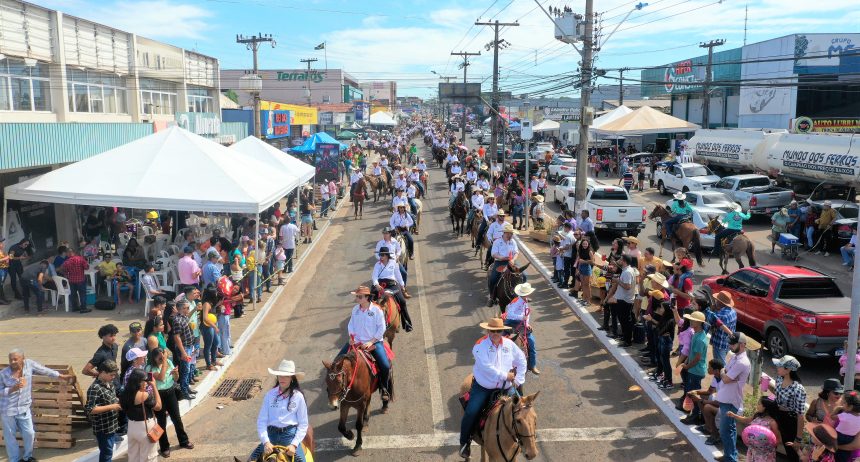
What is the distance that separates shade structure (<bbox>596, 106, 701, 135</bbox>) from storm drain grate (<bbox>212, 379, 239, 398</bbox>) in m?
33.7

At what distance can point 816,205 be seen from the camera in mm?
22016

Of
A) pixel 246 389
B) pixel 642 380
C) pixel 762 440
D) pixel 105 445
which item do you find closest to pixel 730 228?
pixel 642 380

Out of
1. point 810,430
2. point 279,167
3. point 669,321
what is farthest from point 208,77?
point 810,430

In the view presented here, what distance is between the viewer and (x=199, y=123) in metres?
30.6

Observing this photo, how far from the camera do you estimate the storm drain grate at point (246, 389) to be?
1062cm

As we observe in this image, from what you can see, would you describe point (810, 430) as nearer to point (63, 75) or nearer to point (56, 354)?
point (56, 354)

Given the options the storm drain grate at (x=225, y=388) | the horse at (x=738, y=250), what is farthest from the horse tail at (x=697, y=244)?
the storm drain grate at (x=225, y=388)

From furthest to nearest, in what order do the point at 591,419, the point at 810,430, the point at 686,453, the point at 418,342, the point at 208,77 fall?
the point at 208,77, the point at 418,342, the point at 591,419, the point at 686,453, the point at 810,430

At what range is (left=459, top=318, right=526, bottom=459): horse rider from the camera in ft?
25.6

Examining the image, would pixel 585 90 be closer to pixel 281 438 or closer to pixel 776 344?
pixel 776 344

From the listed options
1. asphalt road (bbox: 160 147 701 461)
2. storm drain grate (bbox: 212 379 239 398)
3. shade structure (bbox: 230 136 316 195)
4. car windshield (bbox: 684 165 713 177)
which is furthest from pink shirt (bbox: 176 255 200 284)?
car windshield (bbox: 684 165 713 177)

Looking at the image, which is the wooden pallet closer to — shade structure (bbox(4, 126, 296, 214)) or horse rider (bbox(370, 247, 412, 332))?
horse rider (bbox(370, 247, 412, 332))

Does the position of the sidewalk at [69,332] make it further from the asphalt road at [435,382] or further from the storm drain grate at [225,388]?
the asphalt road at [435,382]

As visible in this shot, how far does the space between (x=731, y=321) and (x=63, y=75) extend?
21473mm
